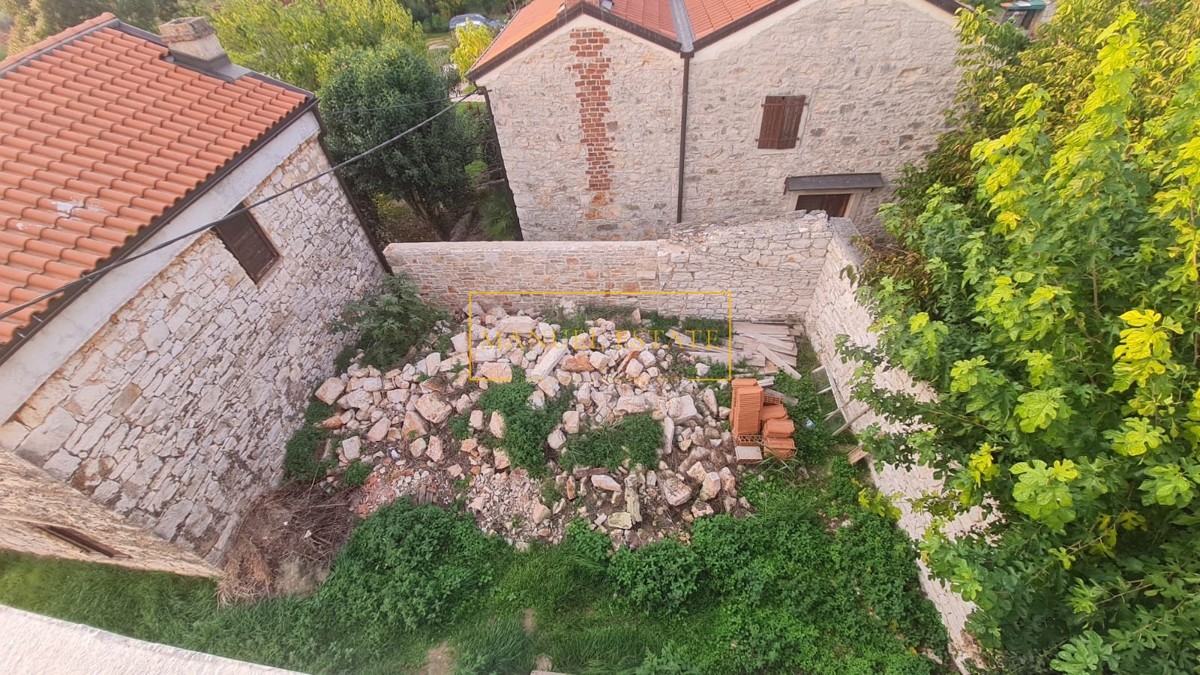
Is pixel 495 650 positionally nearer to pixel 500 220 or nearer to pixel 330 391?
pixel 330 391

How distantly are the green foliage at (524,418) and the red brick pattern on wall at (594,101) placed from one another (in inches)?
173

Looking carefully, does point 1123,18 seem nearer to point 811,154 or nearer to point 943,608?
point 943,608

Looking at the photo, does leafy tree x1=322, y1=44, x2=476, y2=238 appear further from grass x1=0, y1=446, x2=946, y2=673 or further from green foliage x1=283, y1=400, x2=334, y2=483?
grass x1=0, y1=446, x2=946, y2=673

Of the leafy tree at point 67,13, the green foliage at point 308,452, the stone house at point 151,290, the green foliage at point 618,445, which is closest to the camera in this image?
the stone house at point 151,290

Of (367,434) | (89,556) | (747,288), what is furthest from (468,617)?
(747,288)

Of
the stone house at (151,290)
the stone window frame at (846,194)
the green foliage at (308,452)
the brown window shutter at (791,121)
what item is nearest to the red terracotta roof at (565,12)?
the brown window shutter at (791,121)

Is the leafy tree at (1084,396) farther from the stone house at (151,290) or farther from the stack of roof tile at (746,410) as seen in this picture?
the stone house at (151,290)

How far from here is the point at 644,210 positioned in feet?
32.7

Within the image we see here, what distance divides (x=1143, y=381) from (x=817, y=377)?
5.55 m

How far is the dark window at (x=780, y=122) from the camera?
8.41 meters

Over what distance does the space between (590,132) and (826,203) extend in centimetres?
497

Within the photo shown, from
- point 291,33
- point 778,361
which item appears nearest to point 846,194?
point 778,361

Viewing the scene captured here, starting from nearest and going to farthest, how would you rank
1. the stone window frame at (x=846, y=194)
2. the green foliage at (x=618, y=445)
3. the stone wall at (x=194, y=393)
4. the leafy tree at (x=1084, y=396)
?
the leafy tree at (x=1084, y=396) < the stone wall at (x=194, y=393) < the green foliage at (x=618, y=445) < the stone window frame at (x=846, y=194)

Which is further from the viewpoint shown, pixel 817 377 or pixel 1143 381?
pixel 817 377
